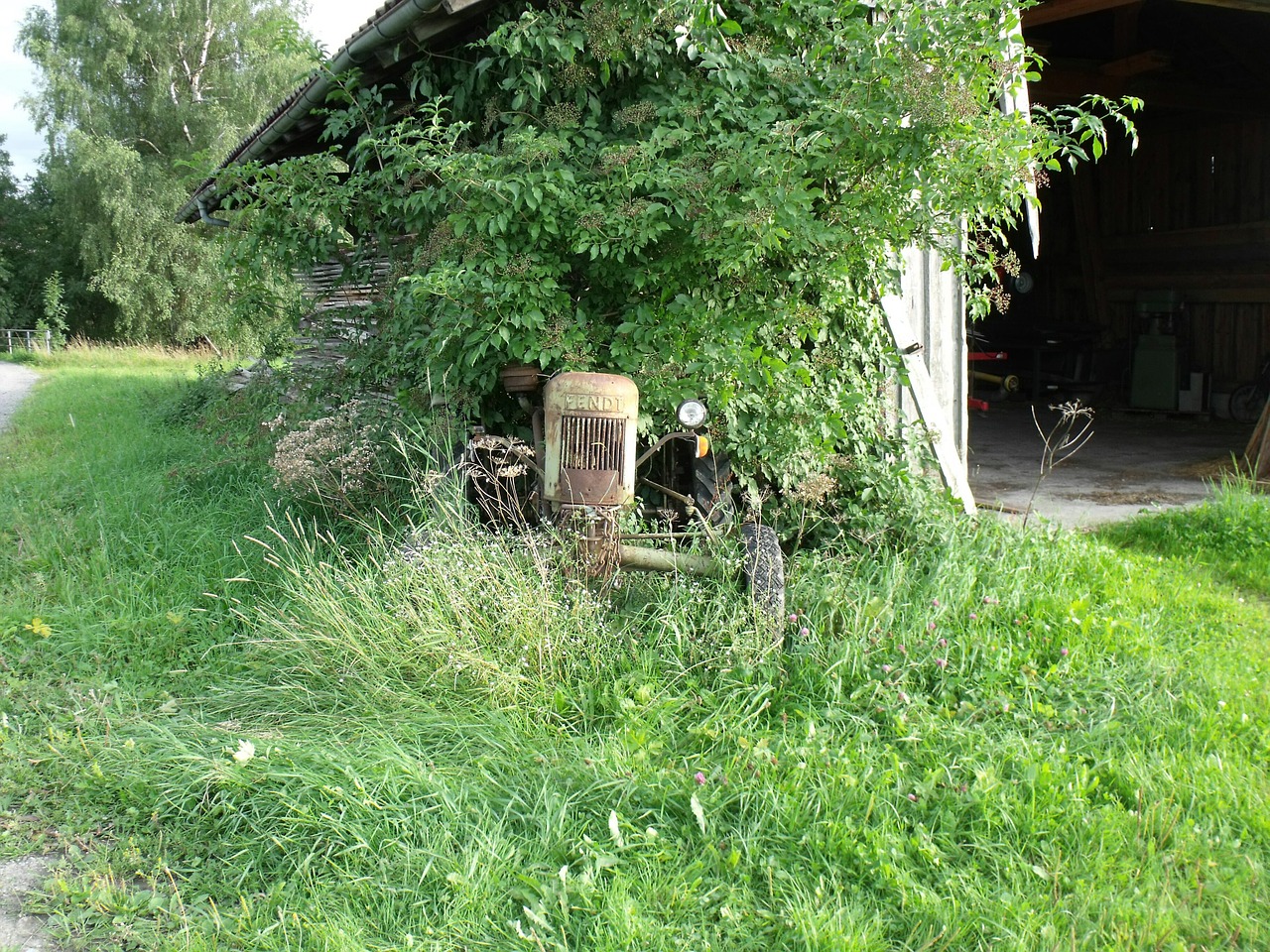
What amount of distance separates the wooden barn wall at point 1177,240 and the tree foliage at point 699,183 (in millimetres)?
8981

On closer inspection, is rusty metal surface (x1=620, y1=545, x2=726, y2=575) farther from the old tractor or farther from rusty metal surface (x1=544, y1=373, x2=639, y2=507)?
rusty metal surface (x1=544, y1=373, x2=639, y2=507)

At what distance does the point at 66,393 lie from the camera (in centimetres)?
1525

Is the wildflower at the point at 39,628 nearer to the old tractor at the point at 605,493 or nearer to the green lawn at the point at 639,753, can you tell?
the green lawn at the point at 639,753

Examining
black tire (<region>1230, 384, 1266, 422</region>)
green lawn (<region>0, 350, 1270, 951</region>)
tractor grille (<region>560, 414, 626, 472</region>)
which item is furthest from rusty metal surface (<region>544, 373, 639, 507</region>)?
black tire (<region>1230, 384, 1266, 422</region>)

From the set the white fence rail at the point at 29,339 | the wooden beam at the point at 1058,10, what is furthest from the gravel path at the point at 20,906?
the white fence rail at the point at 29,339

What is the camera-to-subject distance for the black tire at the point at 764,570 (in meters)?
3.74

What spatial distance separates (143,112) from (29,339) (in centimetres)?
963

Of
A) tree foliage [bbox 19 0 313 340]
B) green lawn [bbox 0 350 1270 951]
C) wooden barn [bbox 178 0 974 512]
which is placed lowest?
green lawn [bbox 0 350 1270 951]

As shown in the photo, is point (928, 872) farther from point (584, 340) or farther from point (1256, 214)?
point (1256, 214)

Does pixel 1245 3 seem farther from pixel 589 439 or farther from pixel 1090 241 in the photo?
pixel 1090 241

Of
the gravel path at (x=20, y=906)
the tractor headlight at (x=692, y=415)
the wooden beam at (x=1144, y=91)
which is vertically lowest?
the gravel path at (x=20, y=906)

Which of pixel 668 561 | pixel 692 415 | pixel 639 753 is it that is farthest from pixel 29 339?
pixel 639 753

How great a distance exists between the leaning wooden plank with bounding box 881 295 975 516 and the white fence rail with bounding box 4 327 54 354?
97.7ft

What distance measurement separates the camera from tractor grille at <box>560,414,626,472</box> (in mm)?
4152
